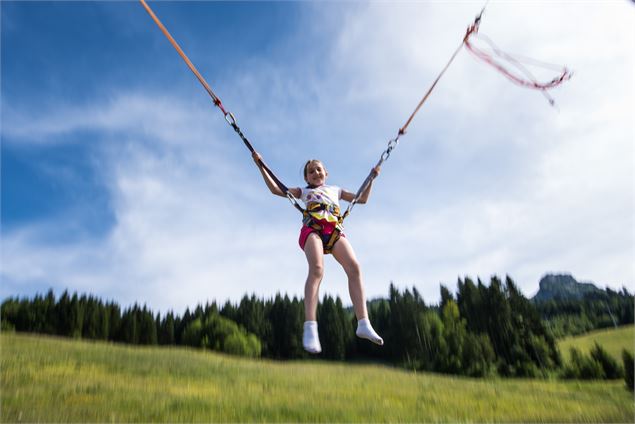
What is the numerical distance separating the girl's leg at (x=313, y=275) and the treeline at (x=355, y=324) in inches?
2443

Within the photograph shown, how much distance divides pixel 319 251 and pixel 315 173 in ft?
4.40

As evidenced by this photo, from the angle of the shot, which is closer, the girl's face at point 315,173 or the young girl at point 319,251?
the young girl at point 319,251

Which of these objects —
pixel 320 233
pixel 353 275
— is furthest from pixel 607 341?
pixel 320 233

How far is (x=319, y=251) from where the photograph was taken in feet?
15.7

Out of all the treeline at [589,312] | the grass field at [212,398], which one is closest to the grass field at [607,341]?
the treeline at [589,312]

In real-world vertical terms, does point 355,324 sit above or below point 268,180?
above

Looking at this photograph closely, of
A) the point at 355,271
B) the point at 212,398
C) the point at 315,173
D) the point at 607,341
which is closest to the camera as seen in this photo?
the point at 355,271

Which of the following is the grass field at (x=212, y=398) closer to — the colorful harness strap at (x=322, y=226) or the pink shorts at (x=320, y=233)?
the pink shorts at (x=320, y=233)

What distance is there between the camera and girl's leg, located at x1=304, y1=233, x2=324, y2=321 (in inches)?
185

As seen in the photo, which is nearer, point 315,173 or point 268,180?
point 268,180

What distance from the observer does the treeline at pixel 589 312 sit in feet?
319

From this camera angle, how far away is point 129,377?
60.1ft

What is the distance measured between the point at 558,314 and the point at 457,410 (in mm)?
128444

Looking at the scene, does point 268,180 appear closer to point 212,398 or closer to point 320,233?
point 320,233
